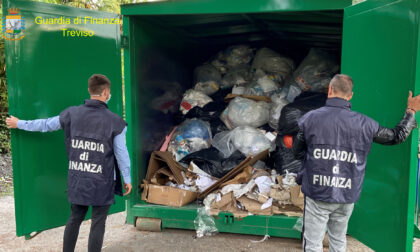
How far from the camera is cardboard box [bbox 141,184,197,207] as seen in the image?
3.71 metres

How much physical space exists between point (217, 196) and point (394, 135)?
1945 millimetres

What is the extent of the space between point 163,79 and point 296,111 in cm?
163

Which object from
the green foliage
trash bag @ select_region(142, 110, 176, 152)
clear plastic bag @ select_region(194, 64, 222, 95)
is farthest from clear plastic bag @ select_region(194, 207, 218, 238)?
the green foliage

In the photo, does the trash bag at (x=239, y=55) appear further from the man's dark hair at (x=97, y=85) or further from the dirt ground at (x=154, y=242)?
the man's dark hair at (x=97, y=85)

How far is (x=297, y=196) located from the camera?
341cm

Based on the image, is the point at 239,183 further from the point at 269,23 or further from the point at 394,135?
the point at 269,23

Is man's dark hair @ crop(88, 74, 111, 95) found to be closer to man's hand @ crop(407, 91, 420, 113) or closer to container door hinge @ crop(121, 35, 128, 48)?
container door hinge @ crop(121, 35, 128, 48)

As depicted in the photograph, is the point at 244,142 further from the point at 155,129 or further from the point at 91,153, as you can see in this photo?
the point at 91,153

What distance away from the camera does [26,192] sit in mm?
2932

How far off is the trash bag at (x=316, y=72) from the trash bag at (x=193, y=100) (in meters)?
1.25

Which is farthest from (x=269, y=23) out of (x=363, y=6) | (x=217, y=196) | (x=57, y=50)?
(x=57, y=50)

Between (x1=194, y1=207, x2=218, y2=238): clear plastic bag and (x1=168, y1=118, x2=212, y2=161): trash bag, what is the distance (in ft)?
2.83

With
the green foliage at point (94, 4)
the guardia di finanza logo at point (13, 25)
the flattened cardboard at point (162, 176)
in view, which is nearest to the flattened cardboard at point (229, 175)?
the flattened cardboard at point (162, 176)

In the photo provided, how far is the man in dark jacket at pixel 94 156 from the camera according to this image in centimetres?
254
